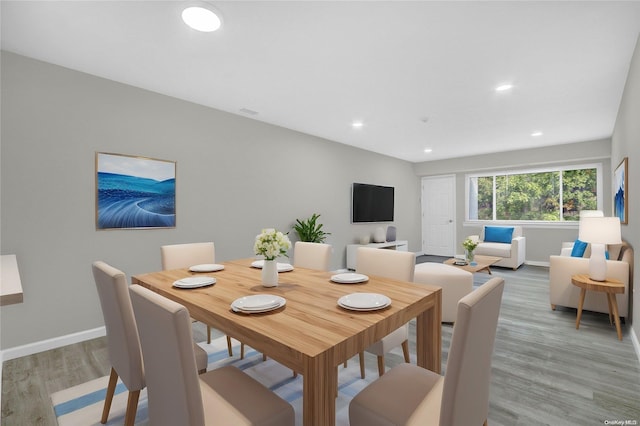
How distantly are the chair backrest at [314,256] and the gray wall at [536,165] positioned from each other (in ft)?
18.2

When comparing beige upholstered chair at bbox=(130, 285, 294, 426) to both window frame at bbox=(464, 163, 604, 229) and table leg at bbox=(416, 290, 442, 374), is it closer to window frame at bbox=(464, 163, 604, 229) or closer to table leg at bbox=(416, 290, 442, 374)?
table leg at bbox=(416, 290, 442, 374)

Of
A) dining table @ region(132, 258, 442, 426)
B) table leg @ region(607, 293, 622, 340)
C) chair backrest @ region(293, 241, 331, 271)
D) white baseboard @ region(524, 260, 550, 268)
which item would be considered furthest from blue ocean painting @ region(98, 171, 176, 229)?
white baseboard @ region(524, 260, 550, 268)

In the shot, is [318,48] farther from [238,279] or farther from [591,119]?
[591,119]

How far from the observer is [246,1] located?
1.83 m

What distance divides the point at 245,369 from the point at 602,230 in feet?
10.8

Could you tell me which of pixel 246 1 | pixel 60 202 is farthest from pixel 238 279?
pixel 60 202

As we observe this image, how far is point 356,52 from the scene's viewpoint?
2.41 metres

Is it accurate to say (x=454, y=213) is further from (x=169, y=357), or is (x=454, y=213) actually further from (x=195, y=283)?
(x=169, y=357)

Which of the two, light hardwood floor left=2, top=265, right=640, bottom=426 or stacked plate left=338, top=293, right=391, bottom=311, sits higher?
stacked plate left=338, top=293, right=391, bottom=311

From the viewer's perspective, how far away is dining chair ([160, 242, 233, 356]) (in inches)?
97.5

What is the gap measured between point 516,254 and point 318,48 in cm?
539

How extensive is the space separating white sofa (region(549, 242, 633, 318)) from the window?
303 centimetres

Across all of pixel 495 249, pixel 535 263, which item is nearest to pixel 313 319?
pixel 495 249

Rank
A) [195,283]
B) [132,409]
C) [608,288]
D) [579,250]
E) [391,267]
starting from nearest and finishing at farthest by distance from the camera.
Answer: [132,409] → [195,283] → [391,267] → [608,288] → [579,250]
